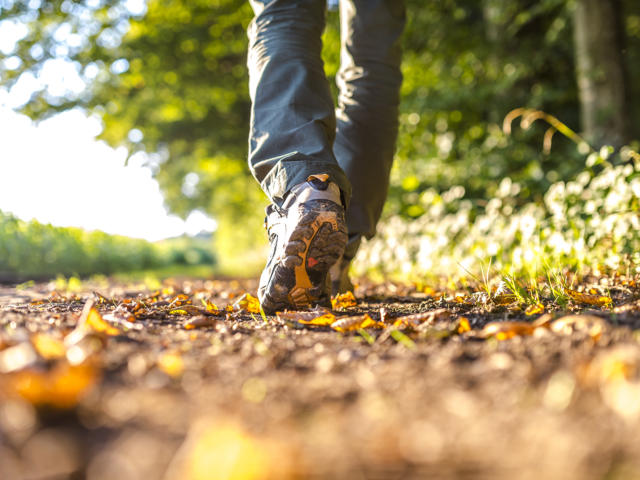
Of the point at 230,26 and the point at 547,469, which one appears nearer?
the point at 547,469

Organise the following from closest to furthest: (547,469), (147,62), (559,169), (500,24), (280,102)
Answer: (547,469) → (280,102) → (559,169) → (500,24) → (147,62)

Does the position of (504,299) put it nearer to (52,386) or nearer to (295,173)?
(295,173)

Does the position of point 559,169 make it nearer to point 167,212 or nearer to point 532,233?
point 532,233

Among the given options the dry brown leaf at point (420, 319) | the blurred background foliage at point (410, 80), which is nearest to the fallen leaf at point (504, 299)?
the dry brown leaf at point (420, 319)

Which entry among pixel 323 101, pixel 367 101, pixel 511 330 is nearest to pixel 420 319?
pixel 511 330

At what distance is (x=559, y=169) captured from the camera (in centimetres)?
422

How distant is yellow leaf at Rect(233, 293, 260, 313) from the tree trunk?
3584 mm

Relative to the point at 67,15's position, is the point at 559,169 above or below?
below

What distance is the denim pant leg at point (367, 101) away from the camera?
2.17m

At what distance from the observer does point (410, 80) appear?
7.12m

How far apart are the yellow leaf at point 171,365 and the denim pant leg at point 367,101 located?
136 centimetres

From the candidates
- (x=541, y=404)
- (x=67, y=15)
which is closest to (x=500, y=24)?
(x=67, y=15)

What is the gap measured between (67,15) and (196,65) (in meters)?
1.98

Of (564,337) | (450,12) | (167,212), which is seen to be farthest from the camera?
(167,212)
